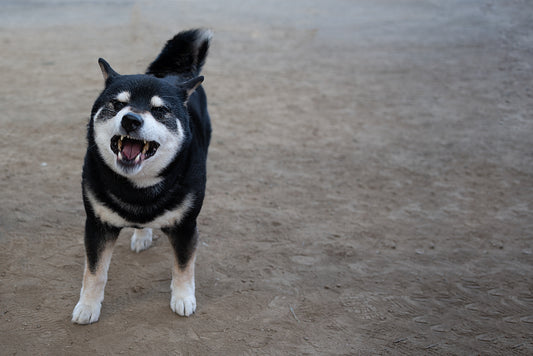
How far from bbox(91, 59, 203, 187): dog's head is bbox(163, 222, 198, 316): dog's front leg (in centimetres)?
38

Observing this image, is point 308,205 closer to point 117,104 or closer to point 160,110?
point 160,110

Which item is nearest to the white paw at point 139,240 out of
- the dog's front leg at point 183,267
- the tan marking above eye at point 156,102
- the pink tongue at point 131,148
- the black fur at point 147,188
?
the dog's front leg at point 183,267

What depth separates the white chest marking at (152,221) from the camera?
2852mm

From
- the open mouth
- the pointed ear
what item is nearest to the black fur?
the pointed ear

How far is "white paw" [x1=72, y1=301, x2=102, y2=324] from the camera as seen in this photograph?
296 centimetres

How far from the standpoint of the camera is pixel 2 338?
2.80 meters

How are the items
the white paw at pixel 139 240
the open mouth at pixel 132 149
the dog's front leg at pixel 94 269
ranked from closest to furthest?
the open mouth at pixel 132 149 < the dog's front leg at pixel 94 269 < the white paw at pixel 139 240

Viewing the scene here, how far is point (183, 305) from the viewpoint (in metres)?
3.12

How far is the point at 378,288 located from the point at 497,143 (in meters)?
3.36

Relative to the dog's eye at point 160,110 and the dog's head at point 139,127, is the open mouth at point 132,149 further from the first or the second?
the dog's eye at point 160,110

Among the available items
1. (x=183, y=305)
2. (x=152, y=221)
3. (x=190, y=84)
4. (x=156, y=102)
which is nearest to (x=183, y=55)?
(x=190, y=84)

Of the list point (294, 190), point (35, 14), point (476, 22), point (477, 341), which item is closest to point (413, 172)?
point (294, 190)

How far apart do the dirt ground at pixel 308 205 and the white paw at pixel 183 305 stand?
0.23 ft

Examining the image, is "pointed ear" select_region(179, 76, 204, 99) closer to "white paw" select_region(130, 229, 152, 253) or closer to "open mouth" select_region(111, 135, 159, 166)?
"open mouth" select_region(111, 135, 159, 166)
